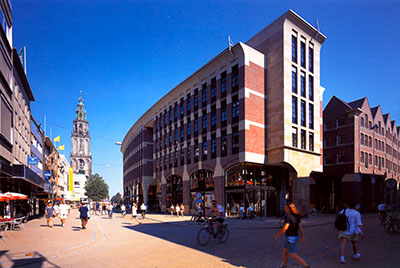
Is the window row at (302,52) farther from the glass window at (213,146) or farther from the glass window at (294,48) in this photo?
the glass window at (213,146)

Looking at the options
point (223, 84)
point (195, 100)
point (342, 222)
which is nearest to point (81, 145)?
point (195, 100)

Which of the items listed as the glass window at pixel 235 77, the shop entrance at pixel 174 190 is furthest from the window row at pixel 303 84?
the shop entrance at pixel 174 190

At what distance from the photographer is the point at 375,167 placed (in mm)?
48500

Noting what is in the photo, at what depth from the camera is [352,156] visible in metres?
43.8

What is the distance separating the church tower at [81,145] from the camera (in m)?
154

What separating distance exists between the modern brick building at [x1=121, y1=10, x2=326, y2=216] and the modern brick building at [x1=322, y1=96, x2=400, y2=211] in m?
12.0

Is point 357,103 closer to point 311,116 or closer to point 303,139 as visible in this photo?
point 311,116

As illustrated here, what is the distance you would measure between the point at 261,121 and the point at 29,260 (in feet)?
87.2

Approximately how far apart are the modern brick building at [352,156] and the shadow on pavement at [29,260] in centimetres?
4263

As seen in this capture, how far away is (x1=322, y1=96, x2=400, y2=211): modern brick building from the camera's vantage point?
44.0 meters

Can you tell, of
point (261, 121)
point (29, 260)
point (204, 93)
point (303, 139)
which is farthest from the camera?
point (204, 93)

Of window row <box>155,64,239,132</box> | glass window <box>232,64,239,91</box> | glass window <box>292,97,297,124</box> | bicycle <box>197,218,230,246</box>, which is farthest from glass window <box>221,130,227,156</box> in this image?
bicycle <box>197,218,230,246</box>

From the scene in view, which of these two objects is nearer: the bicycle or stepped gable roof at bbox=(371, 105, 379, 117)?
the bicycle

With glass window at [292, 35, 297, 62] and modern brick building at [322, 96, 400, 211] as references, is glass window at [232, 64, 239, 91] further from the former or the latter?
modern brick building at [322, 96, 400, 211]
